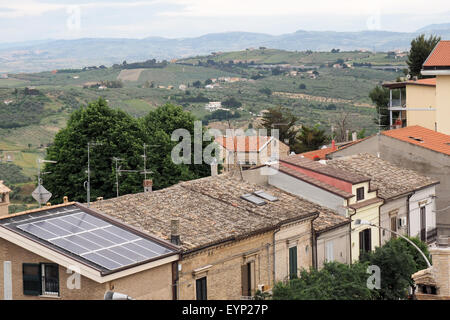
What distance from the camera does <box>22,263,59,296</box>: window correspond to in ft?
62.5

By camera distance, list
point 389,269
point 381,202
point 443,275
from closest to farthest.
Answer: point 443,275 → point 389,269 → point 381,202

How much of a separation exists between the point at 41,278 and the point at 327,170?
51.2 ft

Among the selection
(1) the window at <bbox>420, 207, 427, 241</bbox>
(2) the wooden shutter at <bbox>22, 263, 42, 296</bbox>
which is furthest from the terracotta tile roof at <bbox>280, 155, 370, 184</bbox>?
(2) the wooden shutter at <bbox>22, 263, 42, 296</bbox>

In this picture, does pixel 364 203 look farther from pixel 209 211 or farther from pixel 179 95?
pixel 179 95

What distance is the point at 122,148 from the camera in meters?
46.4

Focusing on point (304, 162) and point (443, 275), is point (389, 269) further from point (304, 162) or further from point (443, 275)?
point (304, 162)

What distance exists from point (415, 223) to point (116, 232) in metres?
18.4

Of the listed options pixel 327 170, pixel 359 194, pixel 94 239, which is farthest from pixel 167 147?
pixel 94 239

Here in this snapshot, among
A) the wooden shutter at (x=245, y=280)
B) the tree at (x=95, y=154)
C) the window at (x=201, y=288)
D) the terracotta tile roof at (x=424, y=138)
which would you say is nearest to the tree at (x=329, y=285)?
the wooden shutter at (x=245, y=280)

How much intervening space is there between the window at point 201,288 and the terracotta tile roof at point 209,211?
3.34 ft

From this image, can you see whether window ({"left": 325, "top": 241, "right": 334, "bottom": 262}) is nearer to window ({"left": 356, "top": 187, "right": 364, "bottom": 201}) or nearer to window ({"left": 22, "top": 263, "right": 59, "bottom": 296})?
window ({"left": 356, "top": 187, "right": 364, "bottom": 201})

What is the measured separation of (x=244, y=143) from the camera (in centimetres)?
6756

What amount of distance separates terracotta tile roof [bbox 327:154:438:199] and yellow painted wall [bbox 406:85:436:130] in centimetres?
1542
